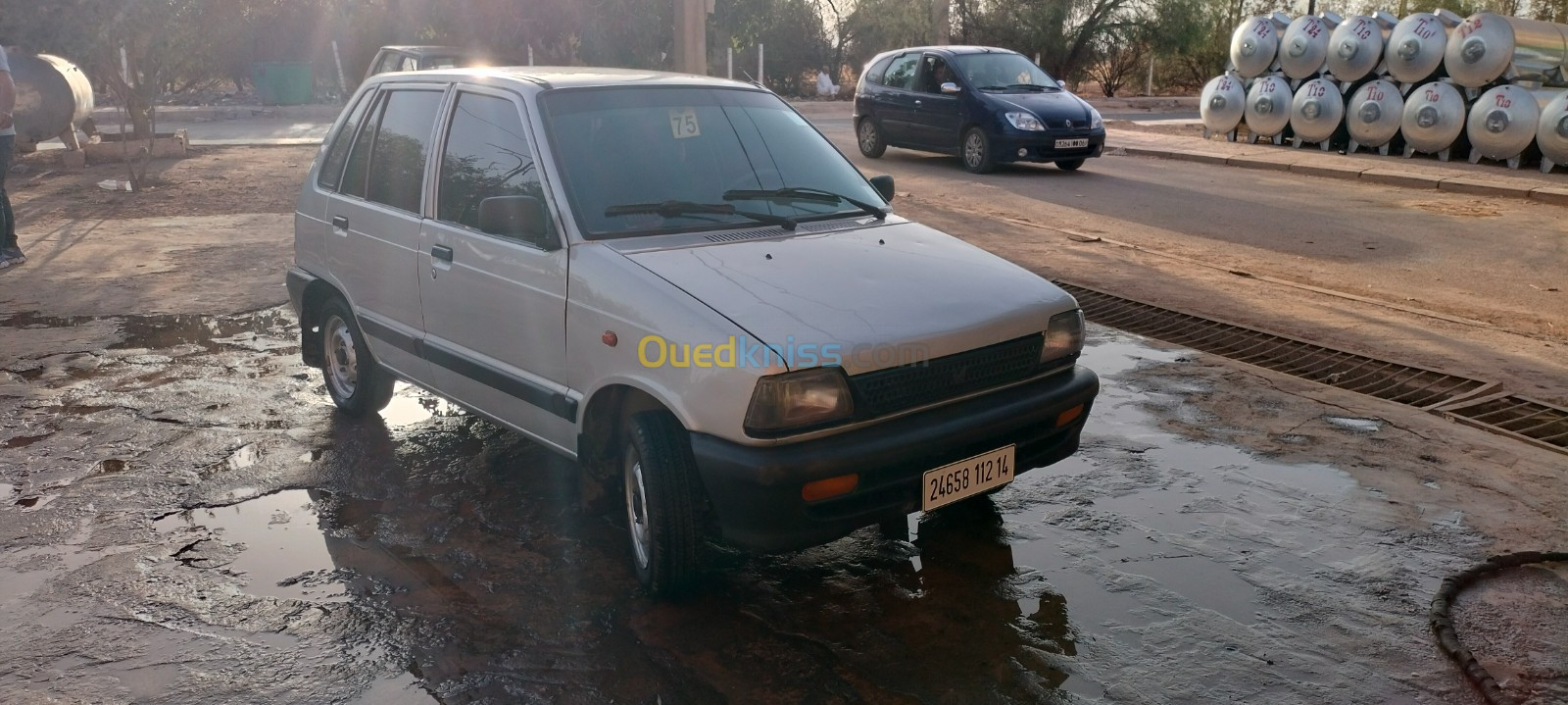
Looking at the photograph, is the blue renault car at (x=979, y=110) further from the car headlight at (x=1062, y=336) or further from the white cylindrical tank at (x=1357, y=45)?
the car headlight at (x=1062, y=336)

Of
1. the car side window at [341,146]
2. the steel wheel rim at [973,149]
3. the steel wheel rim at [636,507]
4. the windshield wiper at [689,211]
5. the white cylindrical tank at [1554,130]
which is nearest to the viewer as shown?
the steel wheel rim at [636,507]

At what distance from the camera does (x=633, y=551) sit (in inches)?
152

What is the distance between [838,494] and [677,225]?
4.04ft

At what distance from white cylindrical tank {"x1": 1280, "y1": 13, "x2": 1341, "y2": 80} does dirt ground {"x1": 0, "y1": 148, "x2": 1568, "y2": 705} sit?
12.5 metres

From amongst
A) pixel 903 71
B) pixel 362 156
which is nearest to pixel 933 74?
pixel 903 71

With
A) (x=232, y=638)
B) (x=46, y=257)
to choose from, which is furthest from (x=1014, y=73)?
(x=232, y=638)

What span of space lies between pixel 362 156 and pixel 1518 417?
5494 millimetres

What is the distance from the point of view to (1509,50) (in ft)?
48.5

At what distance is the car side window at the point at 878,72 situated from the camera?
16.8 meters

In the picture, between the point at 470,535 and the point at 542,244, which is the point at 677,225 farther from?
the point at 470,535

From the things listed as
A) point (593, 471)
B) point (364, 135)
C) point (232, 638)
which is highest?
point (364, 135)

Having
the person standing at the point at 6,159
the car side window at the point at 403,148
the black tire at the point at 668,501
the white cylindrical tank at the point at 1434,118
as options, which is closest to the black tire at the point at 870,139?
the white cylindrical tank at the point at 1434,118

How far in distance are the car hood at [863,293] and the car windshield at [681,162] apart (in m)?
0.25

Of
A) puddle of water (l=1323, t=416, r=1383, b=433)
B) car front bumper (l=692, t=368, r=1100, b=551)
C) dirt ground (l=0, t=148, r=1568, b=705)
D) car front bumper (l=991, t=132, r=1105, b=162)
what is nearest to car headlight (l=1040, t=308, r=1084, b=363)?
car front bumper (l=692, t=368, r=1100, b=551)
